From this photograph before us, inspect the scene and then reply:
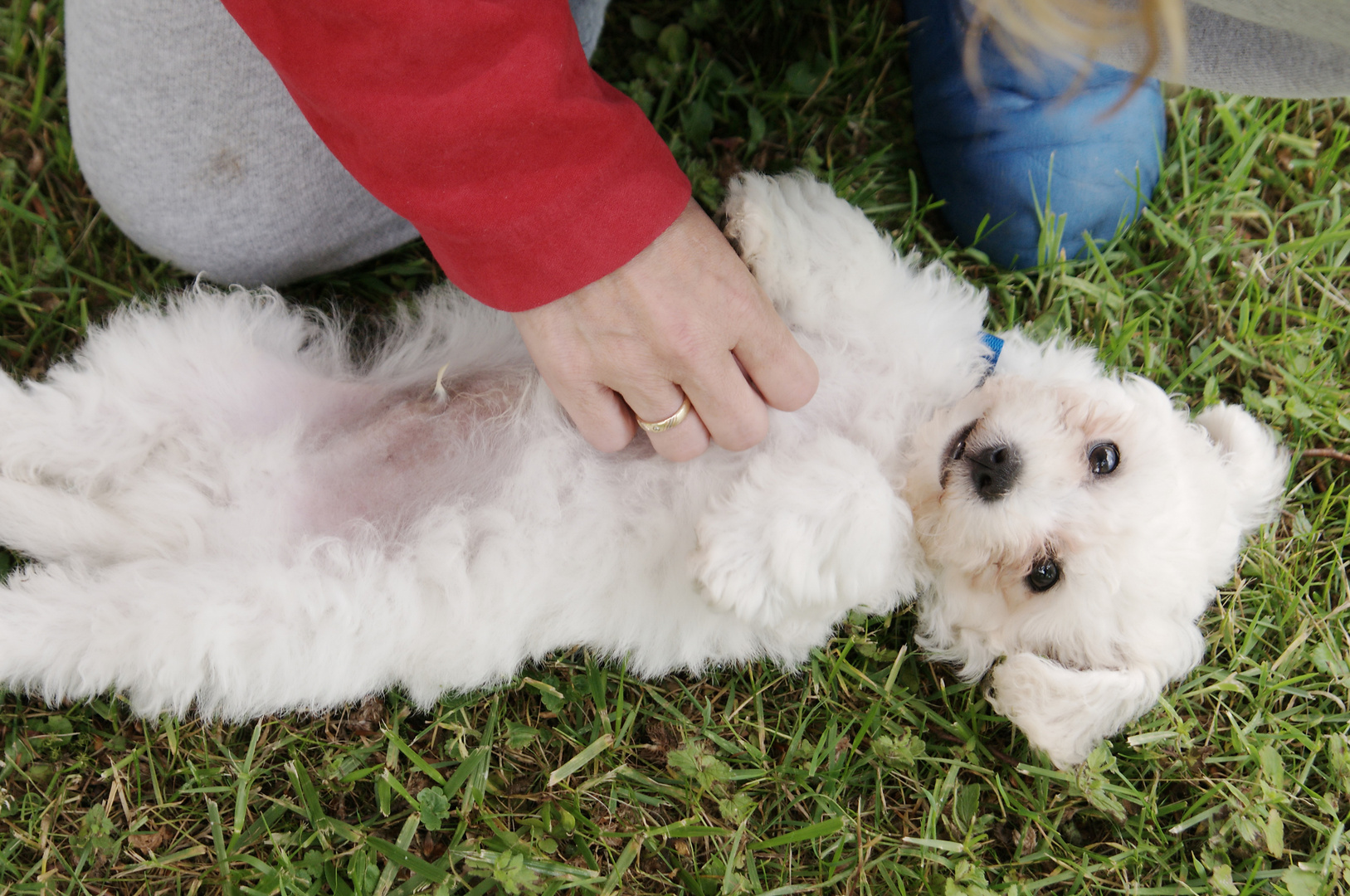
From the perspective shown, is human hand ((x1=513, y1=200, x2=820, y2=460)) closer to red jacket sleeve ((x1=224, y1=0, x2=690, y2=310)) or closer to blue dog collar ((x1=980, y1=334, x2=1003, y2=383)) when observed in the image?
red jacket sleeve ((x1=224, y1=0, x2=690, y2=310))

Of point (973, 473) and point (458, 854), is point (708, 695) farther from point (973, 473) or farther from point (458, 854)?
point (973, 473)

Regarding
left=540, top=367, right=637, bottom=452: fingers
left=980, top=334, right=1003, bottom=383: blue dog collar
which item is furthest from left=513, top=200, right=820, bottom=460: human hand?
left=980, top=334, right=1003, bottom=383: blue dog collar

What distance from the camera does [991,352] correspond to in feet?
6.75

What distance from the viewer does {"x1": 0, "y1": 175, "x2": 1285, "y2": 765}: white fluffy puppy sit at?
1.79m

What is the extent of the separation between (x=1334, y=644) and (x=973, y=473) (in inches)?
51.4

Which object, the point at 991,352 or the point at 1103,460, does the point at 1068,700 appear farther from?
the point at 991,352

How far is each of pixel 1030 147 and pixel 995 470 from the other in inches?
44.1

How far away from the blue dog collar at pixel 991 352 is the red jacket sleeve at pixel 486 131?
0.92m

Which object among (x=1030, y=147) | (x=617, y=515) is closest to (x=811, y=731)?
(x=617, y=515)

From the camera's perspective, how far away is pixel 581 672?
7.45 feet

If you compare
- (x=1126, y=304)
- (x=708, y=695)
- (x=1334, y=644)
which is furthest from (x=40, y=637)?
(x=1334, y=644)

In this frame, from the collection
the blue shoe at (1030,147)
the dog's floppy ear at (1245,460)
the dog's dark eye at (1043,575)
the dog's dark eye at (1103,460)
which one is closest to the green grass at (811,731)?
the blue shoe at (1030,147)

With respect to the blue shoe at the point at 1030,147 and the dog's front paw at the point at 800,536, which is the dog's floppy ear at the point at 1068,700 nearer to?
the dog's front paw at the point at 800,536

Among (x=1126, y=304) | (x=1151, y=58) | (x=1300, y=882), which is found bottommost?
(x=1300, y=882)
